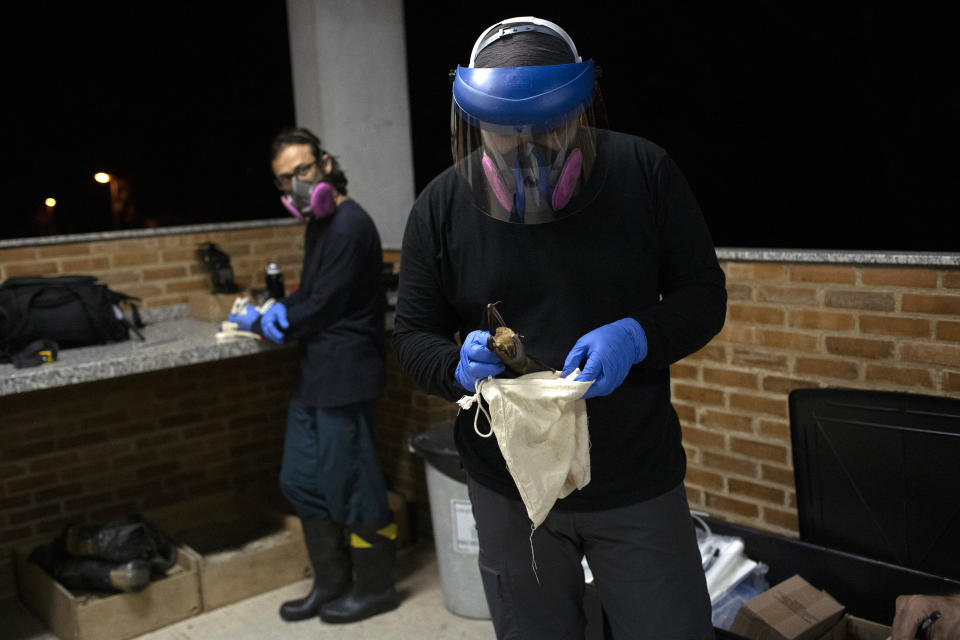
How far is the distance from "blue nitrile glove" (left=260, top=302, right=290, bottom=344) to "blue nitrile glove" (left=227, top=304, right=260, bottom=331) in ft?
0.18

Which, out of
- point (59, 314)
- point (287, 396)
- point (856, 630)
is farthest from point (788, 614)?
point (287, 396)

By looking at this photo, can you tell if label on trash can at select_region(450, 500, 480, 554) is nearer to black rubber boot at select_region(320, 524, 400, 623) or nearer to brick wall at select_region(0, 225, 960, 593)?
black rubber boot at select_region(320, 524, 400, 623)

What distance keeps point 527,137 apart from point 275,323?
1664 millimetres

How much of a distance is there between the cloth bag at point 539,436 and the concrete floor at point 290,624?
1608mm

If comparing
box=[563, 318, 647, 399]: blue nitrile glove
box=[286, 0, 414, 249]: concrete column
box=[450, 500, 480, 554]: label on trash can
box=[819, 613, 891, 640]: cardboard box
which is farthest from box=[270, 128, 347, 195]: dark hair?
box=[819, 613, 891, 640]: cardboard box

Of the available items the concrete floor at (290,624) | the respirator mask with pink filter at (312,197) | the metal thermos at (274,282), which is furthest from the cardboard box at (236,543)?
the respirator mask with pink filter at (312,197)

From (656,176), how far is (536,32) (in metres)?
0.33

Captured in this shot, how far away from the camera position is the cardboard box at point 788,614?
2.04m

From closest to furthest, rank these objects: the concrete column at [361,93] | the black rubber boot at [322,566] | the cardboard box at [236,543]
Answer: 1. the black rubber boot at [322,566]
2. the cardboard box at [236,543]
3. the concrete column at [361,93]

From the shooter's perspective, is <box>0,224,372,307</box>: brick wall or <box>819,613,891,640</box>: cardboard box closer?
<box>819,613,891,640</box>: cardboard box

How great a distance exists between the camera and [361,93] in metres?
3.91

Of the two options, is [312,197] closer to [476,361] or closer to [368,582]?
[368,582]

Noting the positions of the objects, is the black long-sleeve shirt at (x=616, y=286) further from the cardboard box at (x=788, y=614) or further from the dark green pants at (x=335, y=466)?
the dark green pants at (x=335, y=466)

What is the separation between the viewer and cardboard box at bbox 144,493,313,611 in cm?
319
